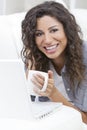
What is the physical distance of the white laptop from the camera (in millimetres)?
619

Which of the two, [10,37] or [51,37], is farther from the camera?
[10,37]

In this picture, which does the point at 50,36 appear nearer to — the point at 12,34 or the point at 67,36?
the point at 67,36

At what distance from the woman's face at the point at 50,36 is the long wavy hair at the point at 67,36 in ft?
0.06

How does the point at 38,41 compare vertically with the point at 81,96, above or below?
above

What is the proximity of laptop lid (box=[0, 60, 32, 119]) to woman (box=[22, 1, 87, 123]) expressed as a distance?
1.51ft

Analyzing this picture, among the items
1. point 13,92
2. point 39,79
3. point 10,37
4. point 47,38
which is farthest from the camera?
point 10,37

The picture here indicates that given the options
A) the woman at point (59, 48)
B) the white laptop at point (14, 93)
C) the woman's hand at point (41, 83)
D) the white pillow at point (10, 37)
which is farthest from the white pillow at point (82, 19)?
the white laptop at point (14, 93)

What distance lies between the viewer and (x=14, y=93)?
2.14 ft

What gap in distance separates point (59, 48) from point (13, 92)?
538 mm

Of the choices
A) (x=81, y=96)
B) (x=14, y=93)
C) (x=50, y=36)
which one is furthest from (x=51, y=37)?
(x=14, y=93)

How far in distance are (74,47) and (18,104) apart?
609 mm

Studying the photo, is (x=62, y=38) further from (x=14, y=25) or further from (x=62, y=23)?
(x=14, y=25)

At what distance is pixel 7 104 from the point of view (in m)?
0.67

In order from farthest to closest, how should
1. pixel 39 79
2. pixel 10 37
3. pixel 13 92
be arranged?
pixel 10 37 → pixel 39 79 → pixel 13 92
